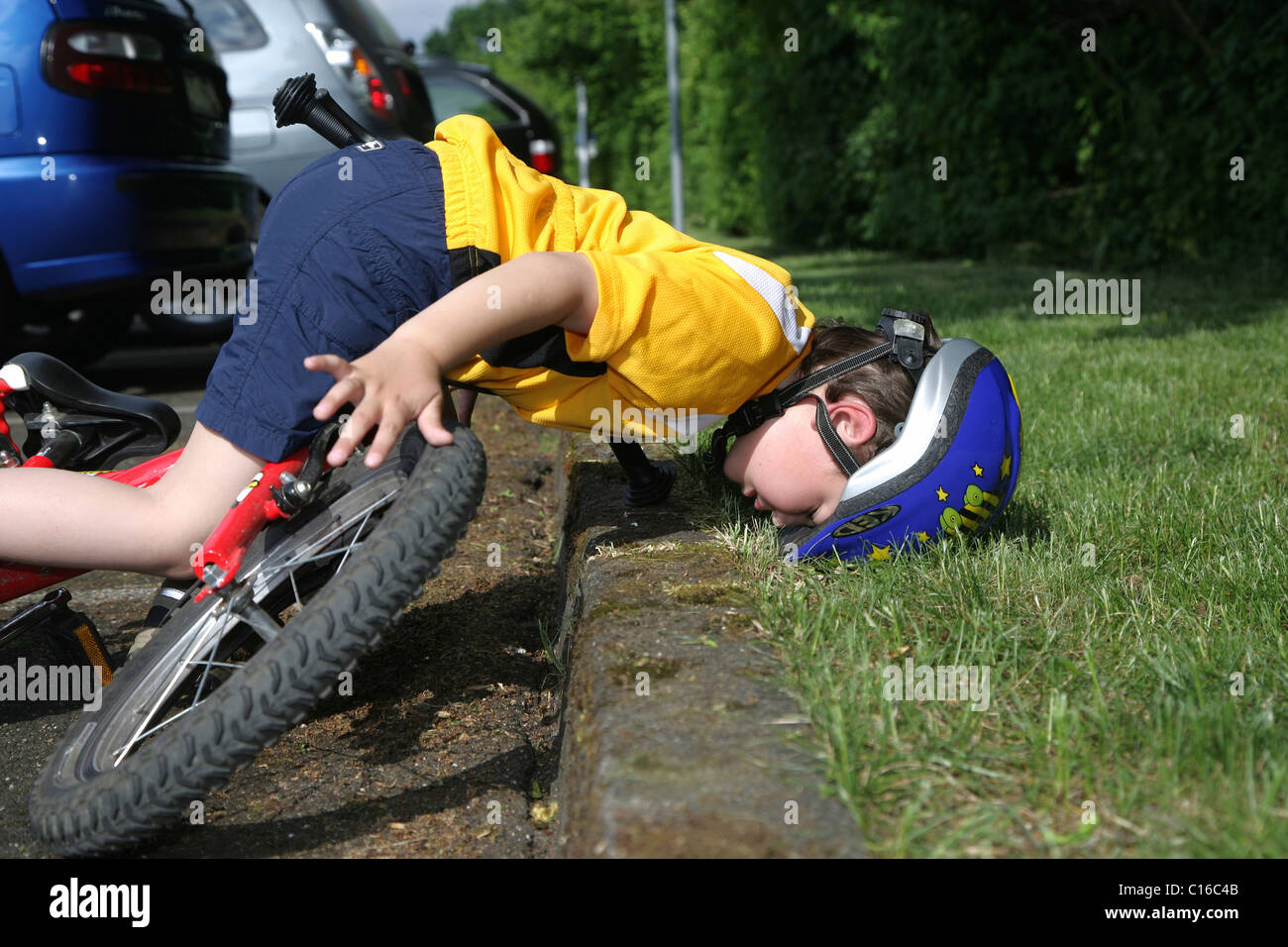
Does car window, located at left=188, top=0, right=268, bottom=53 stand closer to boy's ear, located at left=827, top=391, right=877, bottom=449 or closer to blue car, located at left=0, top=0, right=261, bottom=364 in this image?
blue car, located at left=0, top=0, right=261, bottom=364

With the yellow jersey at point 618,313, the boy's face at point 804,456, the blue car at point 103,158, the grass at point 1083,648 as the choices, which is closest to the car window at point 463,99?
the blue car at point 103,158

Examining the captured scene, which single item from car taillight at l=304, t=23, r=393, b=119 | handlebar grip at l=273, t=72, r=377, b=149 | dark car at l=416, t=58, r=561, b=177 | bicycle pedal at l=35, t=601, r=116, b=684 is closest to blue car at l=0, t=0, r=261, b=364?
car taillight at l=304, t=23, r=393, b=119

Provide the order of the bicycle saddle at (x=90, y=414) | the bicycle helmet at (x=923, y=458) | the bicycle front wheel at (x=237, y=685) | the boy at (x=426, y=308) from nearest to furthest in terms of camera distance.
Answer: the bicycle front wheel at (x=237, y=685) < the boy at (x=426, y=308) < the bicycle helmet at (x=923, y=458) < the bicycle saddle at (x=90, y=414)

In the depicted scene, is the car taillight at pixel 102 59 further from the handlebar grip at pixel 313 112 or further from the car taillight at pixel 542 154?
the car taillight at pixel 542 154

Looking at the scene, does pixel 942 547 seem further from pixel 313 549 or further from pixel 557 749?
pixel 313 549

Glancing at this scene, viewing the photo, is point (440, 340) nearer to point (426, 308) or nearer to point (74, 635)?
point (426, 308)

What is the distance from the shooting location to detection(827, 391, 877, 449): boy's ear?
2.35 meters

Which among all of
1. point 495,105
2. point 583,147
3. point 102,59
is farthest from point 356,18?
point 583,147

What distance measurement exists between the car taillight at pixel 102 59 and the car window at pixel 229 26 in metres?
1.72

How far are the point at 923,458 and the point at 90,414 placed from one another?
5.92 feet

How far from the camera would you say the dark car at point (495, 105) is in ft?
40.4

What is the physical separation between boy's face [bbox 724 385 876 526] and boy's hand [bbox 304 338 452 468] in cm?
82

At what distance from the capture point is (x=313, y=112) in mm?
2420
